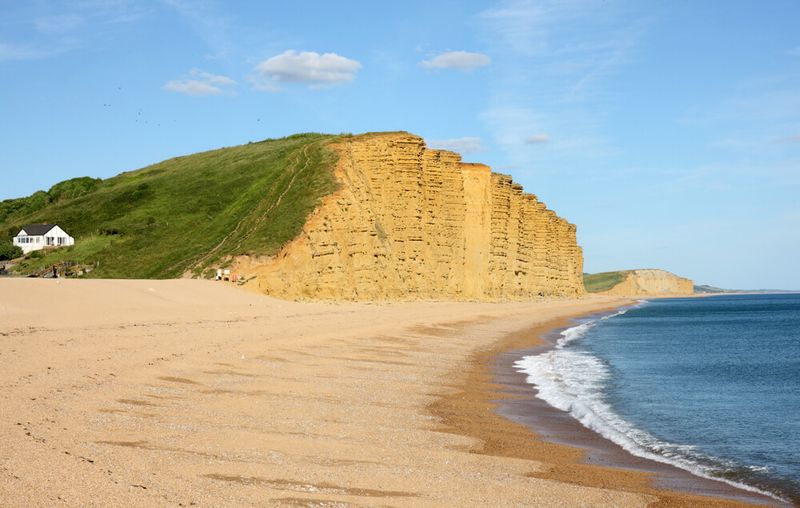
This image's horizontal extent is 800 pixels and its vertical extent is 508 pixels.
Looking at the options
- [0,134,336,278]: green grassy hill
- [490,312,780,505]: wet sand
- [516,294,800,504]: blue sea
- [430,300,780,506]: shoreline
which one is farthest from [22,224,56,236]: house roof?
[430,300,780,506]: shoreline

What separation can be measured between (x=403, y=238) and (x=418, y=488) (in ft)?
168

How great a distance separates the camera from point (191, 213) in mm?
65938

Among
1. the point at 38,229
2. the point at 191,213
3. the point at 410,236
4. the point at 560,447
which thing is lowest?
the point at 560,447

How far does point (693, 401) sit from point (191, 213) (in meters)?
54.1

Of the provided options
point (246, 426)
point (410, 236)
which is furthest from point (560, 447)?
point (410, 236)

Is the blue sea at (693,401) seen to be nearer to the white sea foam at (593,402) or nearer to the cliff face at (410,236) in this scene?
the white sea foam at (593,402)

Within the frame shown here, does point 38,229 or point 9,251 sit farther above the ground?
point 38,229

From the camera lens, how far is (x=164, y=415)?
37.0ft

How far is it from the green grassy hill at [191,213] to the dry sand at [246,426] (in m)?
25.6

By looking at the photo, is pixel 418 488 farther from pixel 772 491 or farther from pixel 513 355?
pixel 513 355

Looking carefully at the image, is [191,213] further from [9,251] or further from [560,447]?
[560,447]

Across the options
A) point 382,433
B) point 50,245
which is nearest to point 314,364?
point 382,433

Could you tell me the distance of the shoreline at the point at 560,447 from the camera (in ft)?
32.7

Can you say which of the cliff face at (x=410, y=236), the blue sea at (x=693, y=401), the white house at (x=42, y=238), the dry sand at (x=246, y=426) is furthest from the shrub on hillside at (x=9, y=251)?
the blue sea at (x=693, y=401)
